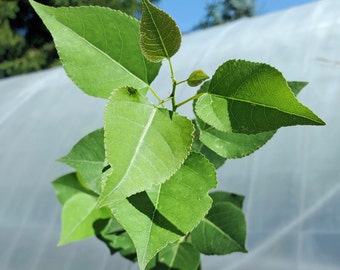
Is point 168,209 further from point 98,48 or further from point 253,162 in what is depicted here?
point 253,162

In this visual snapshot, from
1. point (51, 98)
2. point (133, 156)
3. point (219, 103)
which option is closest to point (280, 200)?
point (219, 103)

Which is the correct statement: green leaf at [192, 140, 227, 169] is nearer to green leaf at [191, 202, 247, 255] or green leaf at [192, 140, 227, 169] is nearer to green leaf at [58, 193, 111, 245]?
green leaf at [191, 202, 247, 255]

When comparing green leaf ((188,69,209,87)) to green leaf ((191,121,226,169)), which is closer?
green leaf ((188,69,209,87))

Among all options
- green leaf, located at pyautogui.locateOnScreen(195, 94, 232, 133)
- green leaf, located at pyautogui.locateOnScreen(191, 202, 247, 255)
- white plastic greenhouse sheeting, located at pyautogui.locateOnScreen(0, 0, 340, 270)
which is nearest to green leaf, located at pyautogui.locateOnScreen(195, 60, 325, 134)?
green leaf, located at pyautogui.locateOnScreen(195, 94, 232, 133)

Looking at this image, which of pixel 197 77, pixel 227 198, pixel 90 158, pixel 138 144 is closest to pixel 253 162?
pixel 227 198

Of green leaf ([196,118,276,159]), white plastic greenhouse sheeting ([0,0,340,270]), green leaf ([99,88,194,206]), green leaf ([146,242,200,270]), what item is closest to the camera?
green leaf ([99,88,194,206])

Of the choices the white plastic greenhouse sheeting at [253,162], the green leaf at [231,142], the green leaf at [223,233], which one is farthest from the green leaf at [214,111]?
the white plastic greenhouse sheeting at [253,162]

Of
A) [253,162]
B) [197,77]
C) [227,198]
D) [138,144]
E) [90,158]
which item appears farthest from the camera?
[253,162]
